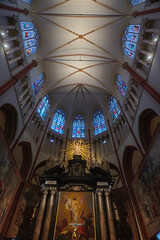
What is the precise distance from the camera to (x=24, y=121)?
11.7 metres

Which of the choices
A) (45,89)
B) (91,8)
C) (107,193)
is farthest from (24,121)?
(91,8)

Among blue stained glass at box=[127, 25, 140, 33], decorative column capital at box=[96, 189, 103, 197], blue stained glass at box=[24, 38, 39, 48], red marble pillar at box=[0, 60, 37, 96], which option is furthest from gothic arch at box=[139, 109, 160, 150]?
blue stained glass at box=[24, 38, 39, 48]

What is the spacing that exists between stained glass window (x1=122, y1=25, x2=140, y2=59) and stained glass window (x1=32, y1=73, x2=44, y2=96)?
32.1 feet

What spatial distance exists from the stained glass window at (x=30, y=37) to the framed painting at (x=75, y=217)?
492 inches

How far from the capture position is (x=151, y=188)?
27.9 feet

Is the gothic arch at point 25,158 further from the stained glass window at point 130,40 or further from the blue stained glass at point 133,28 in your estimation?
the blue stained glass at point 133,28

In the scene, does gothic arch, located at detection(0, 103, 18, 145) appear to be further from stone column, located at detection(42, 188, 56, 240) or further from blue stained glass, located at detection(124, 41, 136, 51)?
blue stained glass, located at detection(124, 41, 136, 51)

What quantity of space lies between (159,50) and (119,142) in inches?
351

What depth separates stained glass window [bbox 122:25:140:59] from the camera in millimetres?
11752

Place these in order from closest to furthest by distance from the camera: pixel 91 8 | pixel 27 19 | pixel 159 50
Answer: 1. pixel 159 50
2. pixel 27 19
3. pixel 91 8

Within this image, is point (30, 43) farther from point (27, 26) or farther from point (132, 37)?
point (132, 37)

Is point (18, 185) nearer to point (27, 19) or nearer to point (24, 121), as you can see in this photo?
point (24, 121)

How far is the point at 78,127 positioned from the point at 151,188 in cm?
1246

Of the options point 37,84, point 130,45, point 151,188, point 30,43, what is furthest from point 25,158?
point 130,45
